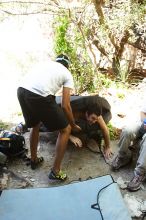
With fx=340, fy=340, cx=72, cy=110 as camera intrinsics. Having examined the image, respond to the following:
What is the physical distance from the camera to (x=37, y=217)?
10.4ft

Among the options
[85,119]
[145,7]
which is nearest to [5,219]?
[85,119]

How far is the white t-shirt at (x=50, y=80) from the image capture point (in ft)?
11.5

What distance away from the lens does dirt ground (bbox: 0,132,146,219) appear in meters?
3.75

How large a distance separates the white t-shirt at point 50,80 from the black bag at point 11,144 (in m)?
0.82

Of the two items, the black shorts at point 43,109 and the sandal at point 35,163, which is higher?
the black shorts at point 43,109

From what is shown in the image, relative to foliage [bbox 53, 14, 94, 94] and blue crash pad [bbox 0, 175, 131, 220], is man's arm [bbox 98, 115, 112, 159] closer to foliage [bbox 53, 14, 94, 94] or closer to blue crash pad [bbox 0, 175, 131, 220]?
blue crash pad [bbox 0, 175, 131, 220]

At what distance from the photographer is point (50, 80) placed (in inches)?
138

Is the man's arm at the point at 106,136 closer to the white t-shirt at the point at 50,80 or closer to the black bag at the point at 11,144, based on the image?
the white t-shirt at the point at 50,80

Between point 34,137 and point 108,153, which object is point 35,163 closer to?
point 34,137

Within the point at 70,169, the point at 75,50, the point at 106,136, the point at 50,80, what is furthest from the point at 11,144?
the point at 75,50

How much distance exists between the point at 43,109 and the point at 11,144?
80 cm

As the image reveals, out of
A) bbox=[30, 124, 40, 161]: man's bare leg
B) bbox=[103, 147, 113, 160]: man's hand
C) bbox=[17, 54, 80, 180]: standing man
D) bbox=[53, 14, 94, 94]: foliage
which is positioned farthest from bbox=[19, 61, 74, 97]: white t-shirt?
bbox=[53, 14, 94, 94]: foliage

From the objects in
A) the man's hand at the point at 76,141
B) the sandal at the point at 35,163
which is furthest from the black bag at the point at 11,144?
the man's hand at the point at 76,141

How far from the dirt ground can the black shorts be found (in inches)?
25.6
